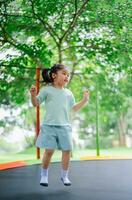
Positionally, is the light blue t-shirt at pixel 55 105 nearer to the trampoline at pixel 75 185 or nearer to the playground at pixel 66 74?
the playground at pixel 66 74

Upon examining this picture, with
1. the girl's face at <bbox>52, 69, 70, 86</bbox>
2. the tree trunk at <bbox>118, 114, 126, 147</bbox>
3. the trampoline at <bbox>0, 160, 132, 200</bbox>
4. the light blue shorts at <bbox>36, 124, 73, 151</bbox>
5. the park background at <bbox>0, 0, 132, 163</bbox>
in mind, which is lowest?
the tree trunk at <bbox>118, 114, 126, 147</bbox>

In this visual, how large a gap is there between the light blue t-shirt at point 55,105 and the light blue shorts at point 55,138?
0.12 feet

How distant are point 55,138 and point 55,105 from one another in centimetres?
A: 20

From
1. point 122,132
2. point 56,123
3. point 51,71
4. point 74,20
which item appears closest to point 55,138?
point 56,123

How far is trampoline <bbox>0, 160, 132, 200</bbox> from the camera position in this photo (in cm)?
206

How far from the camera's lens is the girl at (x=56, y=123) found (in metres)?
2.41

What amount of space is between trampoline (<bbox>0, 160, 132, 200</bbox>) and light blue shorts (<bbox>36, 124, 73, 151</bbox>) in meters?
0.24

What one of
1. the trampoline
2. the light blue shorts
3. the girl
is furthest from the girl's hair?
the trampoline

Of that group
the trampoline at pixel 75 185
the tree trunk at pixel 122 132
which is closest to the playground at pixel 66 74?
the trampoline at pixel 75 185

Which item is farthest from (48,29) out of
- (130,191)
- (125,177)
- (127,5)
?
(130,191)

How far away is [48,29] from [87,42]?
59 cm

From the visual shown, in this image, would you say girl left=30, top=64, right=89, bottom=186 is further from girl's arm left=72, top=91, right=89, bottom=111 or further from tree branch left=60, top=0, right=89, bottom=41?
tree branch left=60, top=0, right=89, bottom=41

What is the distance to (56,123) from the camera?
7.98 feet

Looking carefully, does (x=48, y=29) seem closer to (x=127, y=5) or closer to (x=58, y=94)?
(x=127, y=5)
